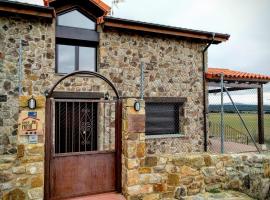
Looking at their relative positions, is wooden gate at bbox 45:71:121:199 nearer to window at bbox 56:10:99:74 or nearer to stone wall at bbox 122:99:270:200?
stone wall at bbox 122:99:270:200

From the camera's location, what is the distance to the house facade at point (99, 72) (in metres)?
7.11

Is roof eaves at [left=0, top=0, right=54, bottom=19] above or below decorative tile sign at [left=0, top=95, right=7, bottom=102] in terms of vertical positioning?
above

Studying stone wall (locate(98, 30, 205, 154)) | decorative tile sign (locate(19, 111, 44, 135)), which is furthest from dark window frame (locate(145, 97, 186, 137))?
decorative tile sign (locate(19, 111, 44, 135))

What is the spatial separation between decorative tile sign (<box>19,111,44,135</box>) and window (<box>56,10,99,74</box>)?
158 inches

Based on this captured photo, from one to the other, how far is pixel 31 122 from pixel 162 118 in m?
5.74

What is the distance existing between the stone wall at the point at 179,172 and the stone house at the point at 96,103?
0.08 feet

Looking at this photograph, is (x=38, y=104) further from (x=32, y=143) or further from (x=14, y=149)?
(x=14, y=149)

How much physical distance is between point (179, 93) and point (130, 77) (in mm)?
2063

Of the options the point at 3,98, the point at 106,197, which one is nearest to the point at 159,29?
the point at 3,98

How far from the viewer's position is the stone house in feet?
14.3

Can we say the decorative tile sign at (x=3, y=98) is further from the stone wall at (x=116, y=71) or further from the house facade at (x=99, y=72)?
the stone wall at (x=116, y=71)

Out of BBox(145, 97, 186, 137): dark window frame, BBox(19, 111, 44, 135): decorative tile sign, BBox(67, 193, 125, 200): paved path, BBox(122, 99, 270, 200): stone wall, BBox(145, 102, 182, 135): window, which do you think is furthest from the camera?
BBox(145, 102, 182, 135): window

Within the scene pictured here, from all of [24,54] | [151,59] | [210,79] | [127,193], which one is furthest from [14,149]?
[210,79]

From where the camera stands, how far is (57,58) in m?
7.93
